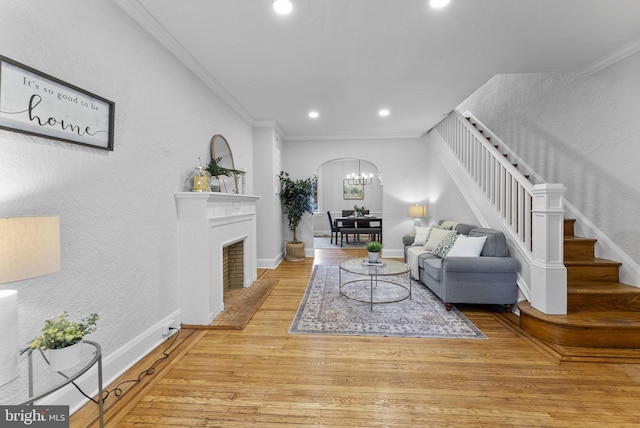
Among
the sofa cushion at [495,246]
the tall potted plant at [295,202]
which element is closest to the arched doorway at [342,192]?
the tall potted plant at [295,202]

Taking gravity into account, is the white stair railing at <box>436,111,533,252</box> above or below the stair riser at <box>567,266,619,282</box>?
above

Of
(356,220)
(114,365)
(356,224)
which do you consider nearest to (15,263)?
(114,365)

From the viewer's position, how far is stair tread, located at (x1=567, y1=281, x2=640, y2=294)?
2.48 metres

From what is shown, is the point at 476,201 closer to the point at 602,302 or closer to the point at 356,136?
the point at 602,302

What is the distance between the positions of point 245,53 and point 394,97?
6.96ft

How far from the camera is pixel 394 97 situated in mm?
3844

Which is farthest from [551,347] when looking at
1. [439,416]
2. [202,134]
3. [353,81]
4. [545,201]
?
[202,134]

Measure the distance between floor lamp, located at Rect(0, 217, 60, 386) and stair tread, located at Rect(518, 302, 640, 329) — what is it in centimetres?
331

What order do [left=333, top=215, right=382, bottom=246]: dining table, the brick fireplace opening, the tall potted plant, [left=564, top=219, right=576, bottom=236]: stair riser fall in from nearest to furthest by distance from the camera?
1. [left=564, top=219, right=576, bottom=236]: stair riser
2. the brick fireplace opening
3. the tall potted plant
4. [left=333, top=215, right=382, bottom=246]: dining table

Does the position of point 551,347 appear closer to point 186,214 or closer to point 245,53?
point 186,214

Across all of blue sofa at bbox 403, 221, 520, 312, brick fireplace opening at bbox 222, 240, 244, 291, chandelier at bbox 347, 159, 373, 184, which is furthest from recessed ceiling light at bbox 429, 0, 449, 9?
chandelier at bbox 347, 159, 373, 184

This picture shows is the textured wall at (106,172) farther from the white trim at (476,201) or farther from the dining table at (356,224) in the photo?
the dining table at (356,224)

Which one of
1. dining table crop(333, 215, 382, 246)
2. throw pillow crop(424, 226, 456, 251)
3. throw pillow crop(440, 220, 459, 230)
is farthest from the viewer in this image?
dining table crop(333, 215, 382, 246)

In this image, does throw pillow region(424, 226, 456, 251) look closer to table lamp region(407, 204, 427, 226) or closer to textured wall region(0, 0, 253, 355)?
table lamp region(407, 204, 427, 226)
